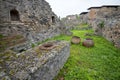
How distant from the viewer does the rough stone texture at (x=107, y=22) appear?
8.76 meters

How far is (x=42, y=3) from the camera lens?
10.9 metres

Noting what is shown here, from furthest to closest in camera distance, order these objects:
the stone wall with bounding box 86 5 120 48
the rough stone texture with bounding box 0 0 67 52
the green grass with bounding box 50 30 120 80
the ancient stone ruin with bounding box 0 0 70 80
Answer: the stone wall with bounding box 86 5 120 48 < the rough stone texture with bounding box 0 0 67 52 < the green grass with bounding box 50 30 120 80 < the ancient stone ruin with bounding box 0 0 70 80

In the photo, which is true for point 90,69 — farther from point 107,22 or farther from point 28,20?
point 107,22

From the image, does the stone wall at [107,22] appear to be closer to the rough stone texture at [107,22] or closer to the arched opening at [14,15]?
the rough stone texture at [107,22]

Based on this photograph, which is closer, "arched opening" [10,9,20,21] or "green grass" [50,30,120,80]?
"green grass" [50,30,120,80]

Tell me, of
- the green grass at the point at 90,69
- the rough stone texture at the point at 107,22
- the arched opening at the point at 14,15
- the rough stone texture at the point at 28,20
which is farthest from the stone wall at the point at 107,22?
the arched opening at the point at 14,15

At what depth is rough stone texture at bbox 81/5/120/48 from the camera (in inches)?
345

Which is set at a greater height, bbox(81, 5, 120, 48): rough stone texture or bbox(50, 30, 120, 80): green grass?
bbox(81, 5, 120, 48): rough stone texture

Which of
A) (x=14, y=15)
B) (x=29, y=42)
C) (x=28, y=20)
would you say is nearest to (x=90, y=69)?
(x=29, y=42)

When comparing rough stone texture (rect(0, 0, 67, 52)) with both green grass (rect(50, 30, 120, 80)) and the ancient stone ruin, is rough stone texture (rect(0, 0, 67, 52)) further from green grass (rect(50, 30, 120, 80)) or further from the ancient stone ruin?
green grass (rect(50, 30, 120, 80))

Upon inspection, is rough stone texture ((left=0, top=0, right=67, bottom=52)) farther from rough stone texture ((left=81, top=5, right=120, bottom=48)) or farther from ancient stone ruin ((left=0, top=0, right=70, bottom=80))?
rough stone texture ((left=81, top=5, right=120, bottom=48))

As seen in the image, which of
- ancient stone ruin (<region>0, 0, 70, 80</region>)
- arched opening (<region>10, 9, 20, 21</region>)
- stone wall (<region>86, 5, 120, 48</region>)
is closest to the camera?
ancient stone ruin (<region>0, 0, 70, 80</region>)

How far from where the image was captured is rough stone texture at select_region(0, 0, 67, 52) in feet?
21.1

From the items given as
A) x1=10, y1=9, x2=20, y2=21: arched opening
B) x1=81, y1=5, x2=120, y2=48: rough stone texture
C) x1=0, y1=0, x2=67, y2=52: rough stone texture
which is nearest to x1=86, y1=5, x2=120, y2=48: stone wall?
x1=81, y1=5, x2=120, y2=48: rough stone texture
